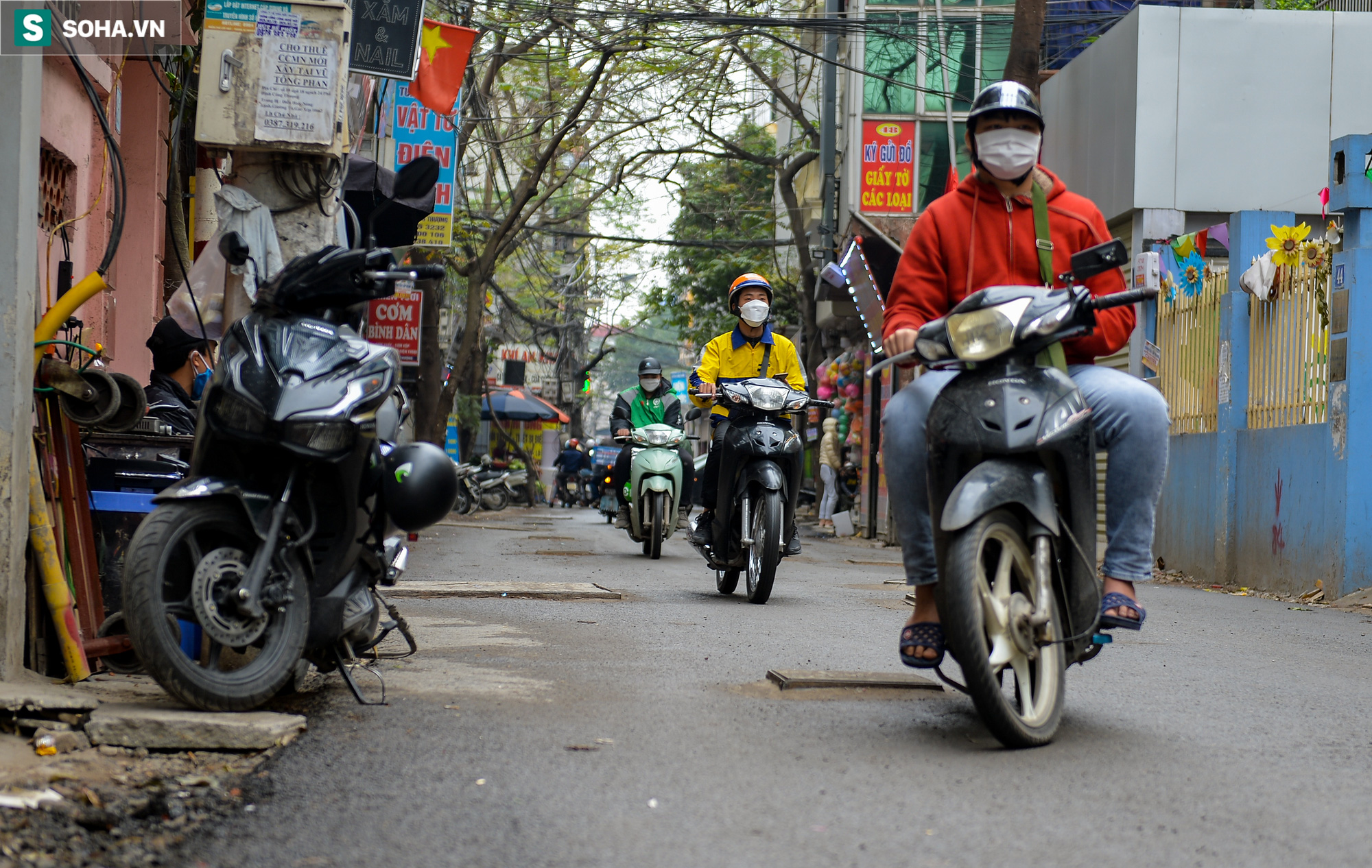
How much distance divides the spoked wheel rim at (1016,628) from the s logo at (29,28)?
3.00 meters

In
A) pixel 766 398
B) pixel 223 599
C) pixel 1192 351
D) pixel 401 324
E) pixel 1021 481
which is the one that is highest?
pixel 401 324

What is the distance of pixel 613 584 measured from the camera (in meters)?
8.75

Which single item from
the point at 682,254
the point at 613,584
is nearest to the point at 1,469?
the point at 613,584

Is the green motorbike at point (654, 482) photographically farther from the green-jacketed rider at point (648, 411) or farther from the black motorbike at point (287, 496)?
the black motorbike at point (287, 496)

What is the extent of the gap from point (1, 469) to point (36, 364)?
494 mm

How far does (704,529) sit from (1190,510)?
15.7 feet

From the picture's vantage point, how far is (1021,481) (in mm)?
3518

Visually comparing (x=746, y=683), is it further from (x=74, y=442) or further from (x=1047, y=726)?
(x=74, y=442)

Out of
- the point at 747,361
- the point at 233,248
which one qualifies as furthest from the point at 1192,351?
the point at 233,248

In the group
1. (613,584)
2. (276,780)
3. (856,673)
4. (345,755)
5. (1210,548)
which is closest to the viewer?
(276,780)

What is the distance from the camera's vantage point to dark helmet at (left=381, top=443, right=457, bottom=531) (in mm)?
4012

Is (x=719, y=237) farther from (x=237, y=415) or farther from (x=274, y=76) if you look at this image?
(x=237, y=415)

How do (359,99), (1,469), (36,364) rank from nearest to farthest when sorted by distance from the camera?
(1,469)
(36,364)
(359,99)

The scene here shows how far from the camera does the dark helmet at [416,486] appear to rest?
158 inches
